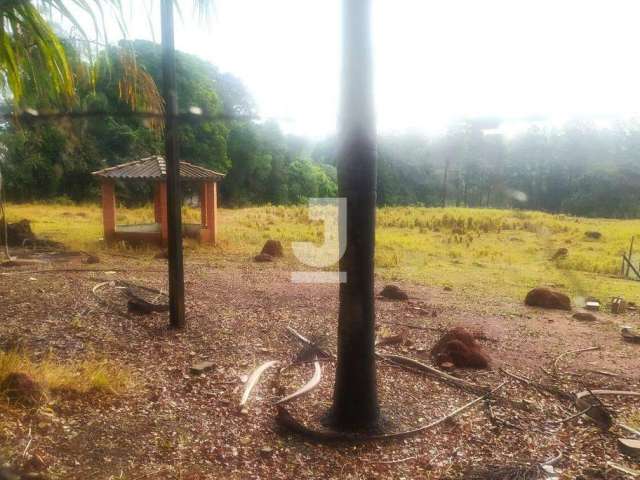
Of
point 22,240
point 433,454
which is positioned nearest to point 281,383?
point 433,454

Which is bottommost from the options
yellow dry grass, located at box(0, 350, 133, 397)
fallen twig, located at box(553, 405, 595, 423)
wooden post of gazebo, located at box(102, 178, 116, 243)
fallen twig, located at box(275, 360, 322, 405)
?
fallen twig, located at box(553, 405, 595, 423)

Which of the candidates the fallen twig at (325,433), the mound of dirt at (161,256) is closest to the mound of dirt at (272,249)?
the mound of dirt at (161,256)

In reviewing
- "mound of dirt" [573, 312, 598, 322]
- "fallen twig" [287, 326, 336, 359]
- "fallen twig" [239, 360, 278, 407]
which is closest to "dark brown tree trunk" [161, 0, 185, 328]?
"fallen twig" [287, 326, 336, 359]

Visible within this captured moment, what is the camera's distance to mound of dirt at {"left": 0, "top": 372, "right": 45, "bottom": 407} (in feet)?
11.9

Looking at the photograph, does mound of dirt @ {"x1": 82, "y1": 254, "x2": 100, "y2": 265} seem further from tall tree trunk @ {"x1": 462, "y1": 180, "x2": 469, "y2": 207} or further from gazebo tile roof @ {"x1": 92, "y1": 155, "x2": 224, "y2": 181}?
tall tree trunk @ {"x1": 462, "y1": 180, "x2": 469, "y2": 207}

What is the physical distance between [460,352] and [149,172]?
1002 centimetres

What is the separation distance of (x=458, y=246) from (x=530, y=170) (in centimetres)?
1477

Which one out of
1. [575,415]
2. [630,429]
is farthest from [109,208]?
[630,429]

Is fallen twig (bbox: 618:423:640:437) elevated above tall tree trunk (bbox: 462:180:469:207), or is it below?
below

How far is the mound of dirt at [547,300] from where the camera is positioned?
9.14 meters

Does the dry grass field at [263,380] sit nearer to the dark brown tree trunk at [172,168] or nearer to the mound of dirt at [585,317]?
the mound of dirt at [585,317]

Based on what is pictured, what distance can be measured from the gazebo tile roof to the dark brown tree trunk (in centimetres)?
680

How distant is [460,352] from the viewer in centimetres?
564

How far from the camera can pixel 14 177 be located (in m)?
21.7
